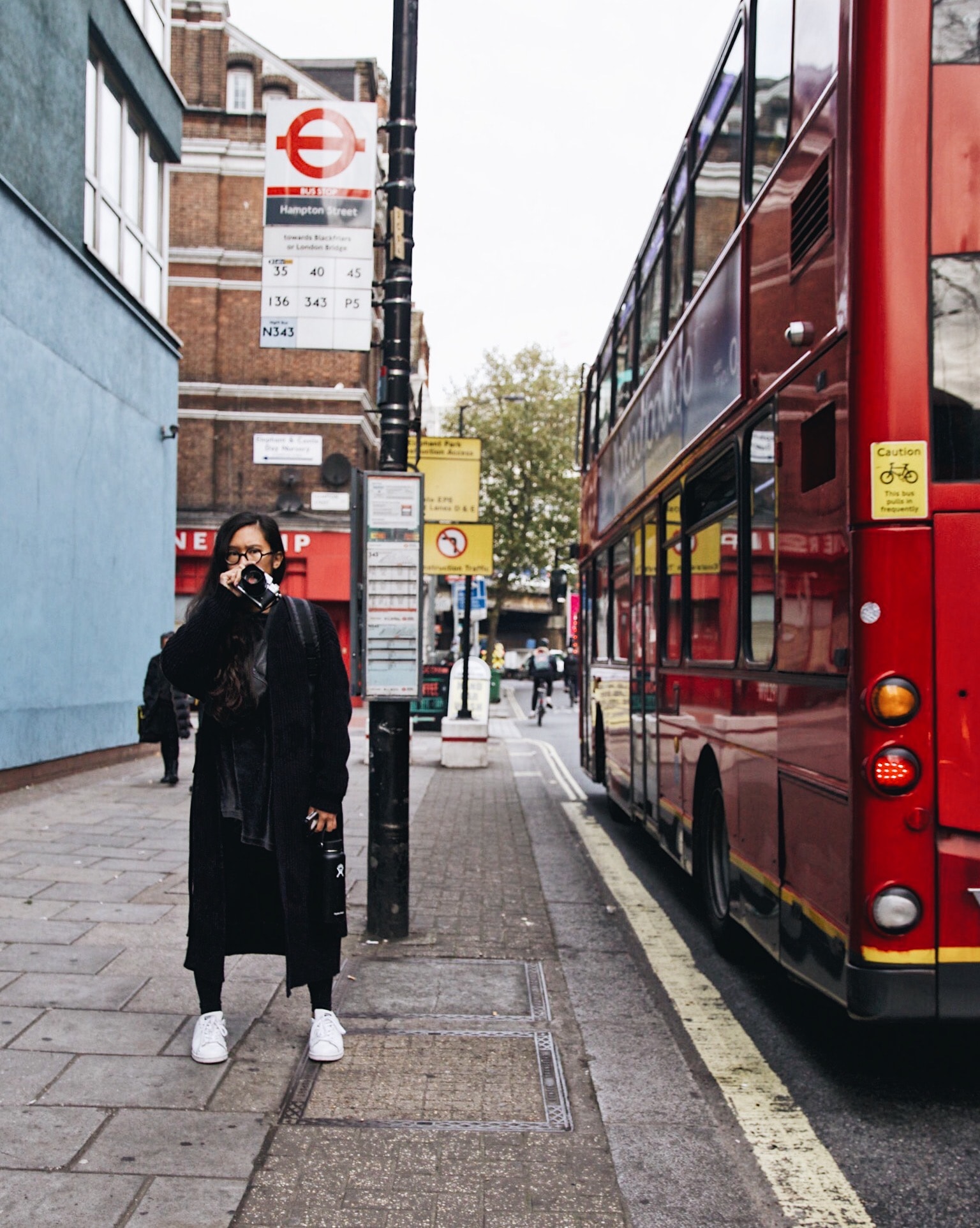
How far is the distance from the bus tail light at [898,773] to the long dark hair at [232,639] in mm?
2009

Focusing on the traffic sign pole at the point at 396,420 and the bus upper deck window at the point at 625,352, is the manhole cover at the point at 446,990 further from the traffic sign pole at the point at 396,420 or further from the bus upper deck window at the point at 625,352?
the bus upper deck window at the point at 625,352

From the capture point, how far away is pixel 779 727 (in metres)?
4.79

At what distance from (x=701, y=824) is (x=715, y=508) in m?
1.75

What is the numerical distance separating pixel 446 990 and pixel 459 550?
13.6 metres

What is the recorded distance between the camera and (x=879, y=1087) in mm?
4363

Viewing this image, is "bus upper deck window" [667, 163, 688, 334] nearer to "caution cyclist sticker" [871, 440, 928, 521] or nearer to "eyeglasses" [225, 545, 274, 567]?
"caution cyclist sticker" [871, 440, 928, 521]

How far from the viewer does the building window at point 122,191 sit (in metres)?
14.3

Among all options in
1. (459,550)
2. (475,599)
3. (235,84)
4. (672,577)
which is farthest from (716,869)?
(235,84)

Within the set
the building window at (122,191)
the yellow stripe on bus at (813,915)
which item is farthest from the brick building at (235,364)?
the yellow stripe on bus at (813,915)

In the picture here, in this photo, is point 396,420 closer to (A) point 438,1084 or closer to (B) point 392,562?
(B) point 392,562

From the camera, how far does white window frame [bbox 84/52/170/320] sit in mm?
14188

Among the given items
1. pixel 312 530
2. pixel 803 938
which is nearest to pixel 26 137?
→ pixel 803 938

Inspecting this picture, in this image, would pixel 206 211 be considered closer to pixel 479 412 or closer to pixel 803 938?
pixel 479 412

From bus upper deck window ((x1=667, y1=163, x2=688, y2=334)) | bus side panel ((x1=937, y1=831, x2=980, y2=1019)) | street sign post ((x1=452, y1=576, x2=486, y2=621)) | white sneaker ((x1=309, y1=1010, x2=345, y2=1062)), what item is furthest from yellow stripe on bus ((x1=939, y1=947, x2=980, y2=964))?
street sign post ((x1=452, y1=576, x2=486, y2=621))
